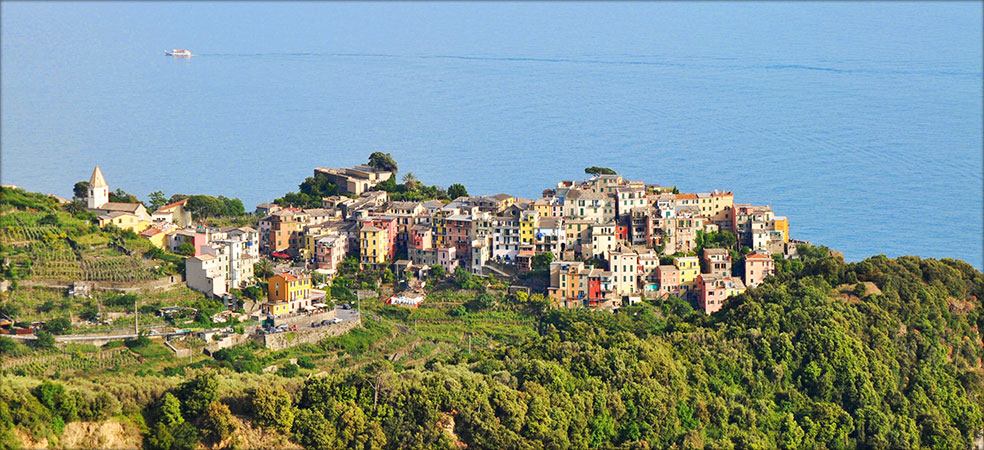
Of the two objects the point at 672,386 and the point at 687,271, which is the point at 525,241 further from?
the point at 672,386

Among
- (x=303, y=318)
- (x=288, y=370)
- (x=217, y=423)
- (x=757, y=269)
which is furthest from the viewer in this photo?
(x=757, y=269)

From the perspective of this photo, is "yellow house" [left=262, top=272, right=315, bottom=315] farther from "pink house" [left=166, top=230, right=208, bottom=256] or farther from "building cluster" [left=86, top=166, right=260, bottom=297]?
"pink house" [left=166, top=230, right=208, bottom=256]

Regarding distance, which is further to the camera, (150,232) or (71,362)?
(150,232)

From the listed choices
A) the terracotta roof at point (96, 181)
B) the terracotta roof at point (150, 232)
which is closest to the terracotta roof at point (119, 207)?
the terracotta roof at point (96, 181)

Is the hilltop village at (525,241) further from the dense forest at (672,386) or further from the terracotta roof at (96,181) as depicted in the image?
the dense forest at (672,386)

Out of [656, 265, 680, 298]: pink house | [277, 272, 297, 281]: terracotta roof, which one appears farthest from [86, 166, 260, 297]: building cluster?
[656, 265, 680, 298]: pink house

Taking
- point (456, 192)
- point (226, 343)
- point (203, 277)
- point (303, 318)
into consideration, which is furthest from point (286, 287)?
point (456, 192)
